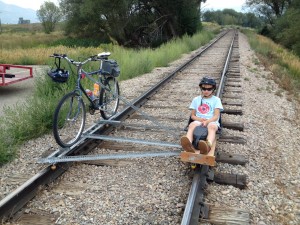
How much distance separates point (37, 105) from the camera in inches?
233

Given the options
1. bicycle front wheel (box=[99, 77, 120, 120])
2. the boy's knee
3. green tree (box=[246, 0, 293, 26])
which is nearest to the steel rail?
the boy's knee

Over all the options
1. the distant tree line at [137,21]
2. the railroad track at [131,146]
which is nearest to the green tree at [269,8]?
the distant tree line at [137,21]

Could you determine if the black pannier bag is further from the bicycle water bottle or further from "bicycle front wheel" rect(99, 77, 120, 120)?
the bicycle water bottle

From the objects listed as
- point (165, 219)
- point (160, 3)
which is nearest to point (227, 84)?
point (165, 219)

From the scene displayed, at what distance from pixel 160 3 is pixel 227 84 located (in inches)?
995

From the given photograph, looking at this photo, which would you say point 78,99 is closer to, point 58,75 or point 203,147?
point 58,75

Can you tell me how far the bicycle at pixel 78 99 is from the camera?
498 centimetres

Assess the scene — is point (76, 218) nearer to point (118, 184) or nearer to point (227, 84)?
point (118, 184)

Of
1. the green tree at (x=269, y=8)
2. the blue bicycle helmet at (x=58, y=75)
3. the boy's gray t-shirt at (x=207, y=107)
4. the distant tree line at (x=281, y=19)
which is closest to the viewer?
the boy's gray t-shirt at (x=207, y=107)

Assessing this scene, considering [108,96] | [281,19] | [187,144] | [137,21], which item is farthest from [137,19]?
[187,144]

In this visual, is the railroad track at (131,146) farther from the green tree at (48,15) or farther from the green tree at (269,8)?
the green tree at (48,15)

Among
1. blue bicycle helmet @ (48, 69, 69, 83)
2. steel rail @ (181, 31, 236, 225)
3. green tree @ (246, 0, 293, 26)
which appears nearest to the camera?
steel rail @ (181, 31, 236, 225)

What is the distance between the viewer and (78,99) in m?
5.23

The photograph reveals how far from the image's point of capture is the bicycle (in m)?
4.98
